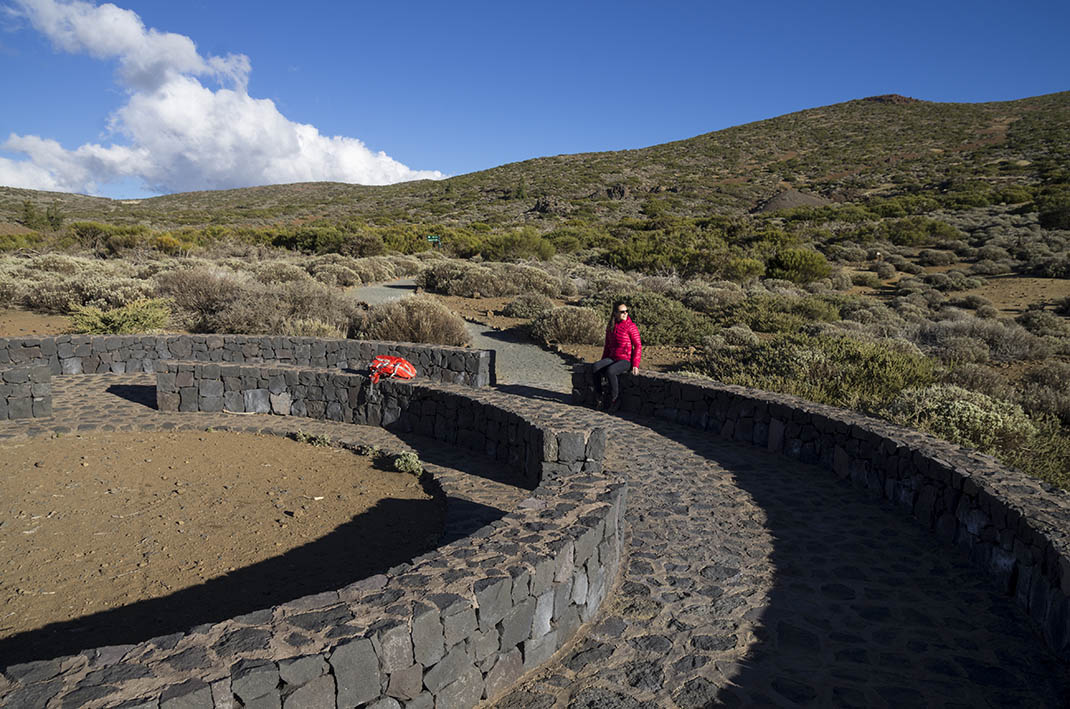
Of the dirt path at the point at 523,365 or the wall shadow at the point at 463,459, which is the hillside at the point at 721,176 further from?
the wall shadow at the point at 463,459

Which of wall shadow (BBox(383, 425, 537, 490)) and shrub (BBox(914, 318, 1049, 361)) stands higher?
shrub (BBox(914, 318, 1049, 361))

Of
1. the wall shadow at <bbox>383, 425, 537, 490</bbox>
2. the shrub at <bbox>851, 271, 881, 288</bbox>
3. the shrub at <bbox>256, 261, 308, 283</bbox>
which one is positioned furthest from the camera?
the shrub at <bbox>851, 271, 881, 288</bbox>

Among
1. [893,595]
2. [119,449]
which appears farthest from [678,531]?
[119,449]

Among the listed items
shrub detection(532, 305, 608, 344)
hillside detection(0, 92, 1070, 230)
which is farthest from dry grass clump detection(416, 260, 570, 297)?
hillside detection(0, 92, 1070, 230)

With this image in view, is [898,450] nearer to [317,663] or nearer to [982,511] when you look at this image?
[982,511]

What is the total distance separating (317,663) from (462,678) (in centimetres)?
87

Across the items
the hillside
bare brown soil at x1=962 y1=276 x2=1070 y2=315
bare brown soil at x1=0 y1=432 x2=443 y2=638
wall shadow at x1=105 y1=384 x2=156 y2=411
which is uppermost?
the hillside

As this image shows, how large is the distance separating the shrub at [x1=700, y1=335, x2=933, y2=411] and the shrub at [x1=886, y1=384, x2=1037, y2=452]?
685 millimetres

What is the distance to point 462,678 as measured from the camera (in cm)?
322

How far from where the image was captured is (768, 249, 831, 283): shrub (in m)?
24.1

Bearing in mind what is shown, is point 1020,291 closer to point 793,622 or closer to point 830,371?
point 830,371

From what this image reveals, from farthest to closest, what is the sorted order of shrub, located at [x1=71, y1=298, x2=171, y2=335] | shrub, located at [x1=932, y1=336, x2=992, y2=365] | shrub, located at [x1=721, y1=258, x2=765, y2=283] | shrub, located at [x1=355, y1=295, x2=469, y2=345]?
1. shrub, located at [x1=721, y1=258, x2=765, y2=283]
2. shrub, located at [x1=355, y1=295, x2=469, y2=345]
3. shrub, located at [x1=71, y1=298, x2=171, y2=335]
4. shrub, located at [x1=932, y1=336, x2=992, y2=365]

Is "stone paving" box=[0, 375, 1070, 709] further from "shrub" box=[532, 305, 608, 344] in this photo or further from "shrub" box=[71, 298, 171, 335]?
"shrub" box=[71, 298, 171, 335]

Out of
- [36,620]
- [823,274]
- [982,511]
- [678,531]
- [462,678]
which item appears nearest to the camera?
[462,678]
